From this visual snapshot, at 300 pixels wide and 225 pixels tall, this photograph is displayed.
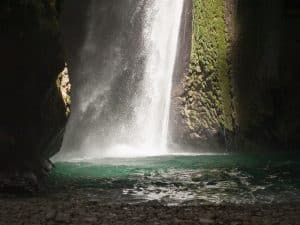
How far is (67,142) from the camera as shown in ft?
64.3

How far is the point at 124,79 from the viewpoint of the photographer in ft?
66.7

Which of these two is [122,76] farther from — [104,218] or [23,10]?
[104,218]

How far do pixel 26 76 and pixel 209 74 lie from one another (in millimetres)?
10121

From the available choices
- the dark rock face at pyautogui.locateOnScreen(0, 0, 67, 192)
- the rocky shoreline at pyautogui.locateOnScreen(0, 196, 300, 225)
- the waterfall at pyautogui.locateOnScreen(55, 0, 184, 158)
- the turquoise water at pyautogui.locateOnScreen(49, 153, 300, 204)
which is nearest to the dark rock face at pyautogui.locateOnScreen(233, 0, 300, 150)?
the turquoise water at pyautogui.locateOnScreen(49, 153, 300, 204)

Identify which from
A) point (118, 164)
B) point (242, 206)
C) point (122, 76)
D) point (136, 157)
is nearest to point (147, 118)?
point (122, 76)

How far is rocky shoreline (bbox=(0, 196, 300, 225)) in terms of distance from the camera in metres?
6.59

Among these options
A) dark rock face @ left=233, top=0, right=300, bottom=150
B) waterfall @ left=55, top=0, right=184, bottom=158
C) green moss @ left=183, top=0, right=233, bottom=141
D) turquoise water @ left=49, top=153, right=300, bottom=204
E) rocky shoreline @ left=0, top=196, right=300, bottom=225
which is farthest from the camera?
waterfall @ left=55, top=0, right=184, bottom=158

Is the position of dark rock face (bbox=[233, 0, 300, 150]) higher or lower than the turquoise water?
higher

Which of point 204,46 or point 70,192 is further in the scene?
point 204,46

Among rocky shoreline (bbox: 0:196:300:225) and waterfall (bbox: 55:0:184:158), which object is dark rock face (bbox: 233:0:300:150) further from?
rocky shoreline (bbox: 0:196:300:225)

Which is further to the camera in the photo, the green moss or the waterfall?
the waterfall

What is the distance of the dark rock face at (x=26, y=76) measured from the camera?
9.74 meters

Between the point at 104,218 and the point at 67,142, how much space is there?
13152mm

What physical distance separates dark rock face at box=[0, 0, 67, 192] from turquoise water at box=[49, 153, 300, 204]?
1.10 meters
